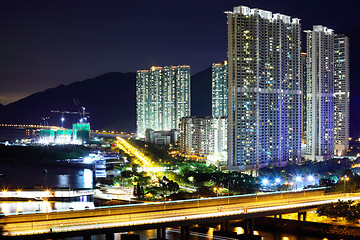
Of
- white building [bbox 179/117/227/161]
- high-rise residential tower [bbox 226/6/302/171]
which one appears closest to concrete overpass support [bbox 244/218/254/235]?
high-rise residential tower [bbox 226/6/302/171]

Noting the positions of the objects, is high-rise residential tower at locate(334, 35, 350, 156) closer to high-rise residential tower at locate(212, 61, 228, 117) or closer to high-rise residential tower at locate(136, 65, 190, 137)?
high-rise residential tower at locate(212, 61, 228, 117)

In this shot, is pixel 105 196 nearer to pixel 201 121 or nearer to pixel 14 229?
pixel 14 229

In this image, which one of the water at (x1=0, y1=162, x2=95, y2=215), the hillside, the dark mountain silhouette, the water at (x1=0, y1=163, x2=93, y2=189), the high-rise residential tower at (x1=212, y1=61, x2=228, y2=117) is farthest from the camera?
the hillside

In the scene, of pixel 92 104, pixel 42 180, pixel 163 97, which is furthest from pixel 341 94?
pixel 92 104

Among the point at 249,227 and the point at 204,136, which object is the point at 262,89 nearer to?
the point at 204,136

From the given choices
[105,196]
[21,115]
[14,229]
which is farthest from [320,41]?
[21,115]

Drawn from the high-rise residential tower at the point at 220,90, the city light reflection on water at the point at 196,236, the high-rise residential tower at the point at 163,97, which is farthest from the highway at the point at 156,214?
the high-rise residential tower at the point at 163,97
